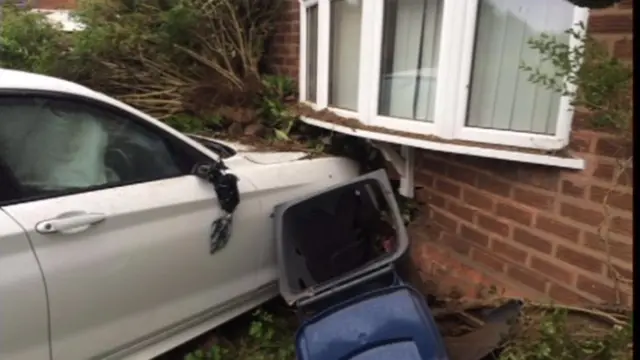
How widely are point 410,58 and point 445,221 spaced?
925mm

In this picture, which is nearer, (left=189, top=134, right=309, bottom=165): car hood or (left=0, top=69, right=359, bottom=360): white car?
(left=0, top=69, right=359, bottom=360): white car

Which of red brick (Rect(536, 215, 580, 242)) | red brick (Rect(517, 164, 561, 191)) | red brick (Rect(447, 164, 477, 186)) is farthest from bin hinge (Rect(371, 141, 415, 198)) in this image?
red brick (Rect(536, 215, 580, 242))

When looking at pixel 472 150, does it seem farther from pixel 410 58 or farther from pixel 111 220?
pixel 111 220

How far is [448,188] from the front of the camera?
3234mm

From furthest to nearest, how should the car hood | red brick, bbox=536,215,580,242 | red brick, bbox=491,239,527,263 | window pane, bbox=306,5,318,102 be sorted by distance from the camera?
window pane, bbox=306,5,318,102 < the car hood < red brick, bbox=491,239,527,263 < red brick, bbox=536,215,580,242

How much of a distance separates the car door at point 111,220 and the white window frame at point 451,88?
0.97m

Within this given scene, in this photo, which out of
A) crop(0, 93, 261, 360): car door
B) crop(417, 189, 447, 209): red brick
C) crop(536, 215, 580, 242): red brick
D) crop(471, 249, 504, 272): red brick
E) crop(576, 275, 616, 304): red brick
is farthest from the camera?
crop(417, 189, 447, 209): red brick

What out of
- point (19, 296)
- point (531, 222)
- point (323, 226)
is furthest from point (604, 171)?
point (19, 296)

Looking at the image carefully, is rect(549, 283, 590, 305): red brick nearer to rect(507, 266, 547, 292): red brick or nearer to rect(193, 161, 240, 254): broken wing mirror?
rect(507, 266, 547, 292): red brick

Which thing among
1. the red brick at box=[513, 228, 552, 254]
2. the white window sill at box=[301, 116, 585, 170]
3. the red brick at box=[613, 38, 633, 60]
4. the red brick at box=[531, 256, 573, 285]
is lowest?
the red brick at box=[531, 256, 573, 285]

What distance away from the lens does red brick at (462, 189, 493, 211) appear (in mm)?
2978

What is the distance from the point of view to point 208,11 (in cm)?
432

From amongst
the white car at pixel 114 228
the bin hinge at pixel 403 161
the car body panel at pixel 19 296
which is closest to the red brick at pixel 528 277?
the bin hinge at pixel 403 161

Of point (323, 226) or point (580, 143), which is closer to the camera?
point (580, 143)
